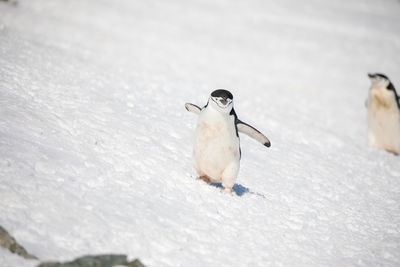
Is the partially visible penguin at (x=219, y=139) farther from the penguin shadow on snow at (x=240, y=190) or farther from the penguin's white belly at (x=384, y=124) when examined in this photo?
the penguin's white belly at (x=384, y=124)

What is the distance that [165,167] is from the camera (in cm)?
427

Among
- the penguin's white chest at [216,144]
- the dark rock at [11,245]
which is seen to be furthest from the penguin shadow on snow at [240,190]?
the dark rock at [11,245]

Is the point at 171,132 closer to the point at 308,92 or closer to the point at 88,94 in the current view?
the point at 88,94

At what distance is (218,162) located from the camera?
3.93 m

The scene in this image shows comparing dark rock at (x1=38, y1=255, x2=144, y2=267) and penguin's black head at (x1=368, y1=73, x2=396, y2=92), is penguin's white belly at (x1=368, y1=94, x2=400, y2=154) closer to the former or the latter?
penguin's black head at (x1=368, y1=73, x2=396, y2=92)

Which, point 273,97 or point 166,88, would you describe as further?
point 273,97

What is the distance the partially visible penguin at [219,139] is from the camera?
3828 mm

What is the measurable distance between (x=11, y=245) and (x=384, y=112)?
6212mm

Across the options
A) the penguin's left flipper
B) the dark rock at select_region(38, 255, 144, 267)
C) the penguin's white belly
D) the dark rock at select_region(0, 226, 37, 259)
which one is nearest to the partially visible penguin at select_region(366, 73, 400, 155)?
the penguin's white belly

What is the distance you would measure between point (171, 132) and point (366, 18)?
1812 centimetres

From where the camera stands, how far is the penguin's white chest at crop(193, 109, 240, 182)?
12.6ft

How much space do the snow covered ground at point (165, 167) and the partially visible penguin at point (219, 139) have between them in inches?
8.6

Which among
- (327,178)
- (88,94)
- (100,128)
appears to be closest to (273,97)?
(327,178)

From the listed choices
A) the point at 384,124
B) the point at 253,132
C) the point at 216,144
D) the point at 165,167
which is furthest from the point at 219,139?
the point at 384,124
